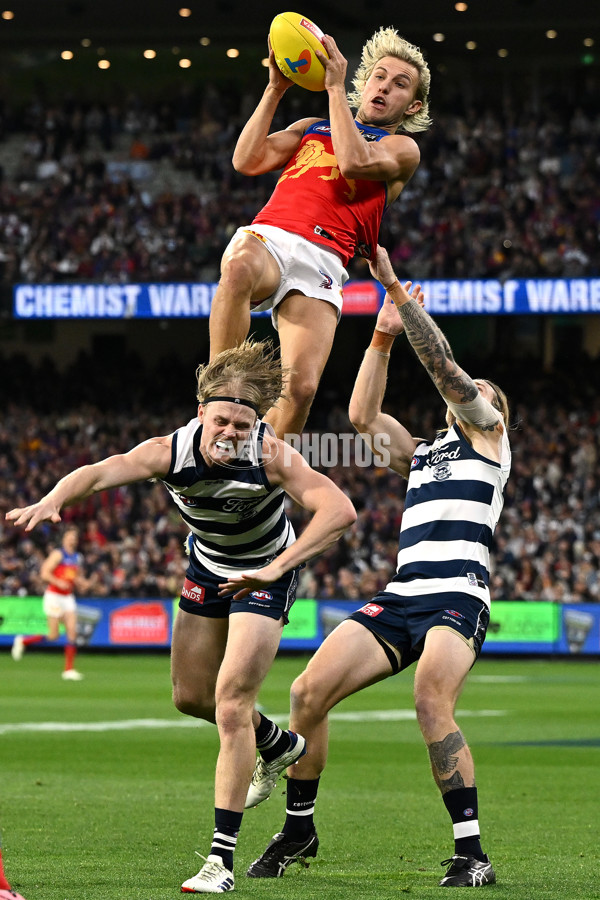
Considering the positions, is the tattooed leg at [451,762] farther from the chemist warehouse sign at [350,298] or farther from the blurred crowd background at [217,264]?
the chemist warehouse sign at [350,298]

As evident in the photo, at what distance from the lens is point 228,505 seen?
642 centimetres

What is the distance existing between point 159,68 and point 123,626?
15.3 meters

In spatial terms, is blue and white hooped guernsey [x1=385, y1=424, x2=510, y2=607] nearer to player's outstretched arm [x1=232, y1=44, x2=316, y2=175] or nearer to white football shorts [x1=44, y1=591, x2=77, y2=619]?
player's outstretched arm [x1=232, y1=44, x2=316, y2=175]

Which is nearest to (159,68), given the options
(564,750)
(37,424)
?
(37,424)

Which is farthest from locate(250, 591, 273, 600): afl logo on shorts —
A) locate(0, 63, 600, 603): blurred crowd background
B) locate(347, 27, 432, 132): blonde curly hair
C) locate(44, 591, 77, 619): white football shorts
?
locate(0, 63, 600, 603): blurred crowd background

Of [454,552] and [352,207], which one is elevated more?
[352,207]

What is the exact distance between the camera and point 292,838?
22.6 ft

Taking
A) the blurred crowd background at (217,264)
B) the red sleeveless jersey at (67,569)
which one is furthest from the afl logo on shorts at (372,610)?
the blurred crowd background at (217,264)

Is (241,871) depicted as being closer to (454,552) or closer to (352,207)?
(454,552)

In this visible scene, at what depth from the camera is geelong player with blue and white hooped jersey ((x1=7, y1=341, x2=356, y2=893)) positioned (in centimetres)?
592

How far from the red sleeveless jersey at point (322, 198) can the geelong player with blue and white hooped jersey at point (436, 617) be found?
25cm

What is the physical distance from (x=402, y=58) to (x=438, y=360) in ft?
5.20

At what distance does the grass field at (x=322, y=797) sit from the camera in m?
6.58

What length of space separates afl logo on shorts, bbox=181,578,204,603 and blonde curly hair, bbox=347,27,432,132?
8.78ft
